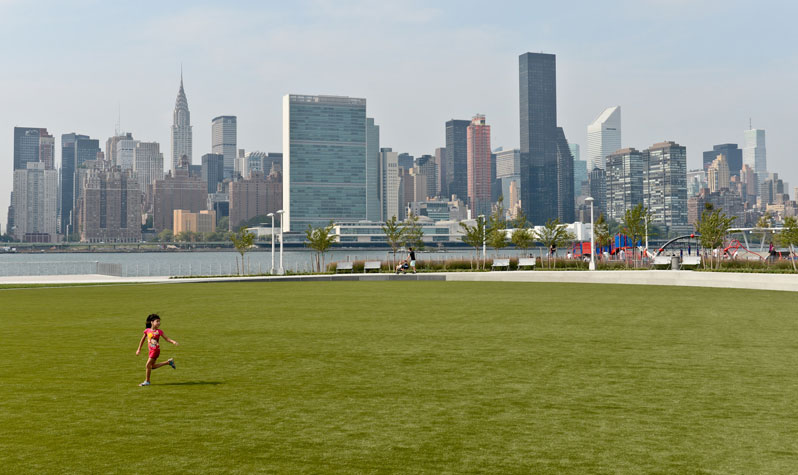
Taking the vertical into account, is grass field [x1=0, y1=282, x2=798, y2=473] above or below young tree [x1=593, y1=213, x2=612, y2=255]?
below

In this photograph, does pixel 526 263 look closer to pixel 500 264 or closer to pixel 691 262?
pixel 500 264

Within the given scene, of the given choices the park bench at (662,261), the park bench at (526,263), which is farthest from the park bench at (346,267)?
the park bench at (662,261)

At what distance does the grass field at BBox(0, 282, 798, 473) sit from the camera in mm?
6879

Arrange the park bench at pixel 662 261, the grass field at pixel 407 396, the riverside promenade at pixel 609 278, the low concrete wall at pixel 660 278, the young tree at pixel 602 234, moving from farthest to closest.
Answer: the young tree at pixel 602 234 → the park bench at pixel 662 261 → the riverside promenade at pixel 609 278 → the low concrete wall at pixel 660 278 → the grass field at pixel 407 396

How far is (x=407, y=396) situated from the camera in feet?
31.1

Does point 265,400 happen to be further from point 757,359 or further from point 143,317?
point 143,317

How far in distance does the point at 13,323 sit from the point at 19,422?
469 inches

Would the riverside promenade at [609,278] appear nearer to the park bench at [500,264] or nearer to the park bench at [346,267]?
the park bench at [346,267]

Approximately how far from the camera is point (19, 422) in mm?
8203

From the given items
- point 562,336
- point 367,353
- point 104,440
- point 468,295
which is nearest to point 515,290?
point 468,295

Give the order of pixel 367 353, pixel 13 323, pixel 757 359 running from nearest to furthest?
1. pixel 757 359
2. pixel 367 353
3. pixel 13 323

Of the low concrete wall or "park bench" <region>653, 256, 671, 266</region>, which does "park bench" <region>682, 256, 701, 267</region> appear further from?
the low concrete wall

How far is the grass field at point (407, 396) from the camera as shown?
22.6 ft

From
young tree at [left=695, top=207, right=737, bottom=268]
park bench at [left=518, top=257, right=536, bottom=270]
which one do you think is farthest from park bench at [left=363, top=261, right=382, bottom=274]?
young tree at [left=695, top=207, right=737, bottom=268]
